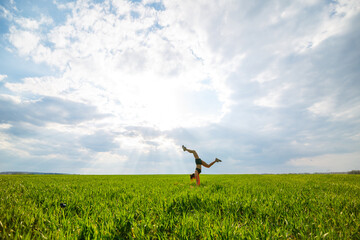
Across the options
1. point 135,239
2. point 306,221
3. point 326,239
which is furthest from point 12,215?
point 306,221

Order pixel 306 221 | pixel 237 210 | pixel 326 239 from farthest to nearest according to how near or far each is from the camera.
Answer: pixel 237 210
pixel 306 221
pixel 326 239

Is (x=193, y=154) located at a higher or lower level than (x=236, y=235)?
higher

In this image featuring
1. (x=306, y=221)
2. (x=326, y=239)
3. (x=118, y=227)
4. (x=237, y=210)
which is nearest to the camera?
(x=326, y=239)

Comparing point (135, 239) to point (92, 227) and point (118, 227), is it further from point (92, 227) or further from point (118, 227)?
point (92, 227)

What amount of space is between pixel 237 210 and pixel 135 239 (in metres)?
2.50

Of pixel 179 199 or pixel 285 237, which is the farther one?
pixel 179 199

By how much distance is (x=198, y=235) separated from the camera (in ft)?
9.45

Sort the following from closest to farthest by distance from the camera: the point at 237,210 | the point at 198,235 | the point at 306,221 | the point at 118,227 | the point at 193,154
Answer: the point at 198,235, the point at 118,227, the point at 306,221, the point at 237,210, the point at 193,154

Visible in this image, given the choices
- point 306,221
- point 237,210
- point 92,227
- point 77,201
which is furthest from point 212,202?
point 77,201

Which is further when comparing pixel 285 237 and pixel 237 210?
pixel 237 210

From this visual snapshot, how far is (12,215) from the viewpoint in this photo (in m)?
3.49

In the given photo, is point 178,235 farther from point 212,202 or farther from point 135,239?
point 212,202

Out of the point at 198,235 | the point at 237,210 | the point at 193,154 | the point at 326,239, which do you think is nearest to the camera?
the point at 326,239

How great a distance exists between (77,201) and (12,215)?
179 cm
